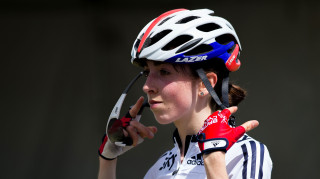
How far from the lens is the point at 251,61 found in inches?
193

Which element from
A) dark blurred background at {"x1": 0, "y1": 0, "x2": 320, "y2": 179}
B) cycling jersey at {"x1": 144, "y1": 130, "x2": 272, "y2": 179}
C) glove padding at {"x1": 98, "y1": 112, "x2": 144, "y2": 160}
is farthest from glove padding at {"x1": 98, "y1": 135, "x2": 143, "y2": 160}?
dark blurred background at {"x1": 0, "y1": 0, "x2": 320, "y2": 179}

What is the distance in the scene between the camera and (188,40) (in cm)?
224

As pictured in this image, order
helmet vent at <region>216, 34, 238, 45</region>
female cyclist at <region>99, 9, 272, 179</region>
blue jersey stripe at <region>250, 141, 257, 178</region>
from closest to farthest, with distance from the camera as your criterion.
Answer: blue jersey stripe at <region>250, 141, 257, 178</region> → female cyclist at <region>99, 9, 272, 179</region> → helmet vent at <region>216, 34, 238, 45</region>

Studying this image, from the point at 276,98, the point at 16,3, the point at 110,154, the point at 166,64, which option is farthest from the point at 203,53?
the point at 16,3

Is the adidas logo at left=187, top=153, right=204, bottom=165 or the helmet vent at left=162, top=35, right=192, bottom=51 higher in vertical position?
the helmet vent at left=162, top=35, right=192, bottom=51

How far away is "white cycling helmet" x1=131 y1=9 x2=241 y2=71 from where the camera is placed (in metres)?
2.17

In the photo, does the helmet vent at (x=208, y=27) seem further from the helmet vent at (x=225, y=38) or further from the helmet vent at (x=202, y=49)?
the helmet vent at (x=202, y=49)

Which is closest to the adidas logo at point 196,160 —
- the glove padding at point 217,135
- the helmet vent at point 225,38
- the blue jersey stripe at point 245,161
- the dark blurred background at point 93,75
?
the blue jersey stripe at point 245,161

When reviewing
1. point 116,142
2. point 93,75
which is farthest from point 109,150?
point 93,75

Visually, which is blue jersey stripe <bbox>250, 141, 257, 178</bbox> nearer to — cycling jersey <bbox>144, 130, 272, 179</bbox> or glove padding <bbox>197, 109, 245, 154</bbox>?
cycling jersey <bbox>144, 130, 272, 179</bbox>

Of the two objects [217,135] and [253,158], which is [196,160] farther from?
[217,135]

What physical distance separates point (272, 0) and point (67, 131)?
2.42 meters

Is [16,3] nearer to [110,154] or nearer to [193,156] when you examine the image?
[110,154]

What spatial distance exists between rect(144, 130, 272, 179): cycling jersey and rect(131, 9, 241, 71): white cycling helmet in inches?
14.7
